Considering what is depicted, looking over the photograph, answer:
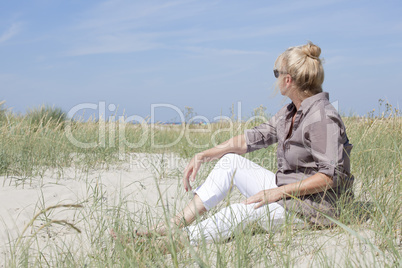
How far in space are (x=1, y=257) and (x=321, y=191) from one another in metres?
1.98

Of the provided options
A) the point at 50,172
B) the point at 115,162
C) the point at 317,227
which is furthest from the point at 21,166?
the point at 317,227

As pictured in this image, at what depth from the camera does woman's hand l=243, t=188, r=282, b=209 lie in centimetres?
203

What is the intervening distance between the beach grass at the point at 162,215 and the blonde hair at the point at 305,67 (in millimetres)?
524

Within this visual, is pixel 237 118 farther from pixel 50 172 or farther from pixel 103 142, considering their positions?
pixel 50 172

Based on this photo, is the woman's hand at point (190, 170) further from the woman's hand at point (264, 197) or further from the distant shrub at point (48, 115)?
the distant shrub at point (48, 115)

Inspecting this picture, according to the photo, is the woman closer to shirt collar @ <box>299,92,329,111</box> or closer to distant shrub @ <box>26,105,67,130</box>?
shirt collar @ <box>299,92,329,111</box>

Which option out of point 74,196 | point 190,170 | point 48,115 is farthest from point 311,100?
point 48,115

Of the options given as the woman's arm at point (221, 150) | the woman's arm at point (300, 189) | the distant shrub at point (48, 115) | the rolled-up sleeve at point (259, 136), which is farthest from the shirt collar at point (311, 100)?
the distant shrub at point (48, 115)

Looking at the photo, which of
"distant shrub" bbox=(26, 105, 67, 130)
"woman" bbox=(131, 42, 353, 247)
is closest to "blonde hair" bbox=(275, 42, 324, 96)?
"woman" bbox=(131, 42, 353, 247)

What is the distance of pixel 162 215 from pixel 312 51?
4.91 ft

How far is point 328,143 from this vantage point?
198 cm

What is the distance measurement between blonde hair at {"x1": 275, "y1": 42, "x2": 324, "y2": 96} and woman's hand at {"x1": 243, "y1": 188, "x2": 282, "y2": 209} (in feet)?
2.21

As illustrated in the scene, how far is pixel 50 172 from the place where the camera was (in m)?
4.06

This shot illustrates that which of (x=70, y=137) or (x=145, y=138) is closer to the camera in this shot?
(x=70, y=137)
